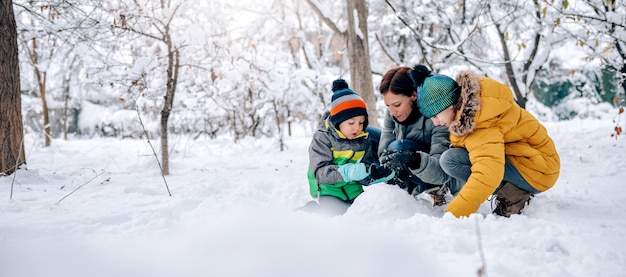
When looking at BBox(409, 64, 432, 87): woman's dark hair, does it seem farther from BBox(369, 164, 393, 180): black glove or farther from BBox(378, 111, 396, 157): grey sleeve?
BBox(369, 164, 393, 180): black glove

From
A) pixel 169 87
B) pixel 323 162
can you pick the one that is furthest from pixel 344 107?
Result: pixel 169 87

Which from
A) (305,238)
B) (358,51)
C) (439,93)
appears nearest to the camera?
(305,238)

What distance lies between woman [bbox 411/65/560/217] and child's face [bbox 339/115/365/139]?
2.09 feet

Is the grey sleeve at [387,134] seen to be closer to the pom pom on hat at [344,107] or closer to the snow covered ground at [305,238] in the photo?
the pom pom on hat at [344,107]

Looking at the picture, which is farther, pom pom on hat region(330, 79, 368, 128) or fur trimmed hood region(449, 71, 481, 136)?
pom pom on hat region(330, 79, 368, 128)

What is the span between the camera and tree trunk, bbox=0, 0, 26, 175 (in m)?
3.46

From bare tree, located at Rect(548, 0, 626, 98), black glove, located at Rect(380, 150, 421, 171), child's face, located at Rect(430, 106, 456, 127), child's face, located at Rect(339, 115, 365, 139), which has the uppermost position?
Answer: bare tree, located at Rect(548, 0, 626, 98)

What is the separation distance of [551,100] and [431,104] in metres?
17.5

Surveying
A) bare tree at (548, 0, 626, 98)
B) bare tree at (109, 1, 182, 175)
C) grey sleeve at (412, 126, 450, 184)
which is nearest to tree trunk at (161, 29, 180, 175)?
bare tree at (109, 1, 182, 175)

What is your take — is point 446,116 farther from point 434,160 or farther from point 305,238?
point 305,238

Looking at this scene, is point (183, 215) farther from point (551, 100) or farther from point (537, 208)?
point (551, 100)

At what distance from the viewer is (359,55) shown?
4.84 metres

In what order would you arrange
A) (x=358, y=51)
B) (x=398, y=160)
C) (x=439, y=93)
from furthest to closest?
(x=358, y=51)
(x=398, y=160)
(x=439, y=93)

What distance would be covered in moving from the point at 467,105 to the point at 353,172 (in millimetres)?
841
